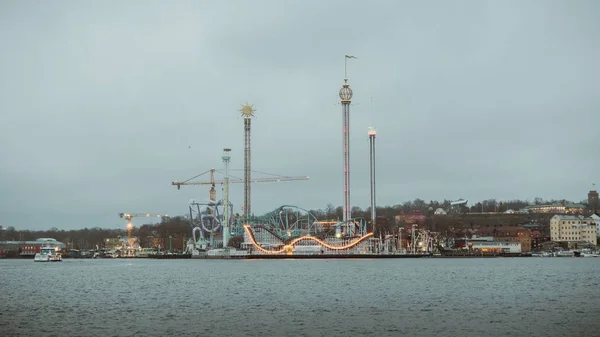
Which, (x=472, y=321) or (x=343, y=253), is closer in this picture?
(x=472, y=321)

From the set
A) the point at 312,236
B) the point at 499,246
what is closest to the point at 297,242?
the point at 312,236

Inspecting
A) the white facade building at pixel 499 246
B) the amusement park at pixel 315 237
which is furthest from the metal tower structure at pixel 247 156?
the white facade building at pixel 499 246

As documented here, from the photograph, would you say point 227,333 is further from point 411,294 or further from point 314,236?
point 314,236

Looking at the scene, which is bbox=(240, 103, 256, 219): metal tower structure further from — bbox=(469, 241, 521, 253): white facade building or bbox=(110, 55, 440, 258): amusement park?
bbox=(469, 241, 521, 253): white facade building

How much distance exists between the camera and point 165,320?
3894 cm

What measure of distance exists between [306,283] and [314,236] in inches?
4280

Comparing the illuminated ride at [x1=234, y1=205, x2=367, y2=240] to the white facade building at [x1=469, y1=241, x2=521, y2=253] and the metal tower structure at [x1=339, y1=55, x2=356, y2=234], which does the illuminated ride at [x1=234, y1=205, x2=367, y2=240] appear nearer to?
the metal tower structure at [x1=339, y1=55, x2=356, y2=234]

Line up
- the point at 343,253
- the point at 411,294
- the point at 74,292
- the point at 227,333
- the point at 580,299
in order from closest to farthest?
1. the point at 227,333
2. the point at 580,299
3. the point at 411,294
4. the point at 74,292
5. the point at 343,253

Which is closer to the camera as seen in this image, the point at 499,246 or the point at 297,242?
the point at 297,242

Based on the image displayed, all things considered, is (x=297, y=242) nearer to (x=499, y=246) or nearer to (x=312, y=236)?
(x=312, y=236)

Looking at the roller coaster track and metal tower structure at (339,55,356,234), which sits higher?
metal tower structure at (339,55,356,234)

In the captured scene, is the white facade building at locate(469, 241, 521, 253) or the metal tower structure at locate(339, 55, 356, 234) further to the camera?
the white facade building at locate(469, 241, 521, 253)

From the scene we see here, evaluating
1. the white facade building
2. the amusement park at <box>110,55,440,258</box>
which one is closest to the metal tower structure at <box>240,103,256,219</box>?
the amusement park at <box>110,55,440,258</box>

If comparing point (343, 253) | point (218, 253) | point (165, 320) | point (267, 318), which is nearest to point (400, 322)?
point (267, 318)
